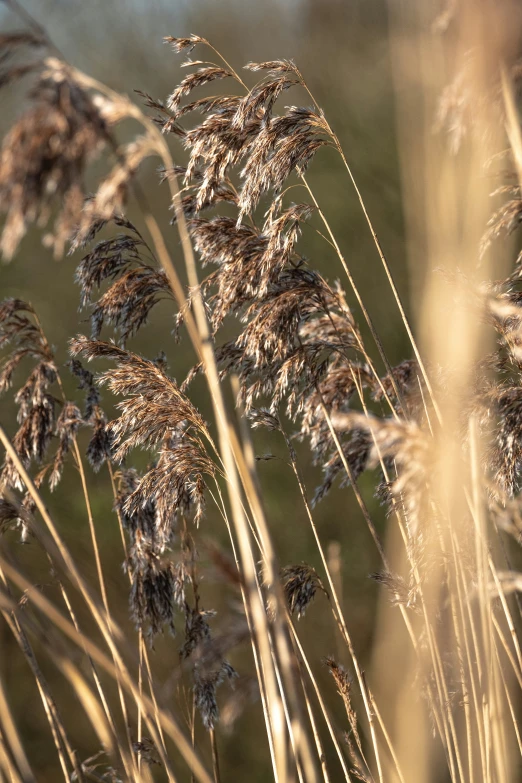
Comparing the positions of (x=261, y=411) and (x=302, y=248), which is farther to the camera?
(x=302, y=248)

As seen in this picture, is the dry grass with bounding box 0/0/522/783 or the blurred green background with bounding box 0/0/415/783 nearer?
the dry grass with bounding box 0/0/522/783

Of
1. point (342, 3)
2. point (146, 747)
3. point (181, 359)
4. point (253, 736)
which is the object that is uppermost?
point (342, 3)

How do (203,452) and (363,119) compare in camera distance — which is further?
(363,119)

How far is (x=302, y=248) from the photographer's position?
3750mm

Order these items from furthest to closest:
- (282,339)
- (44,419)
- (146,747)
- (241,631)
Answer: (44,419)
(146,747)
(282,339)
(241,631)

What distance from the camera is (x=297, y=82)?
1387 mm

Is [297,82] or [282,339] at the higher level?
[297,82]

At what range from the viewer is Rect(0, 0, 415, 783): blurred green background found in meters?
3.42

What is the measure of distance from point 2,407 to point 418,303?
2.10 meters

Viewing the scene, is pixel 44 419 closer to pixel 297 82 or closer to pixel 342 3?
pixel 297 82

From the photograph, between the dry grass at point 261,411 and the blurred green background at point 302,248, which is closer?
the dry grass at point 261,411

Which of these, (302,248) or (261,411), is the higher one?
(302,248)

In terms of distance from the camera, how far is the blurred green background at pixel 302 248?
3.42 metres

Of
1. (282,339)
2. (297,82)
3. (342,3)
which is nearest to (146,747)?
(282,339)
